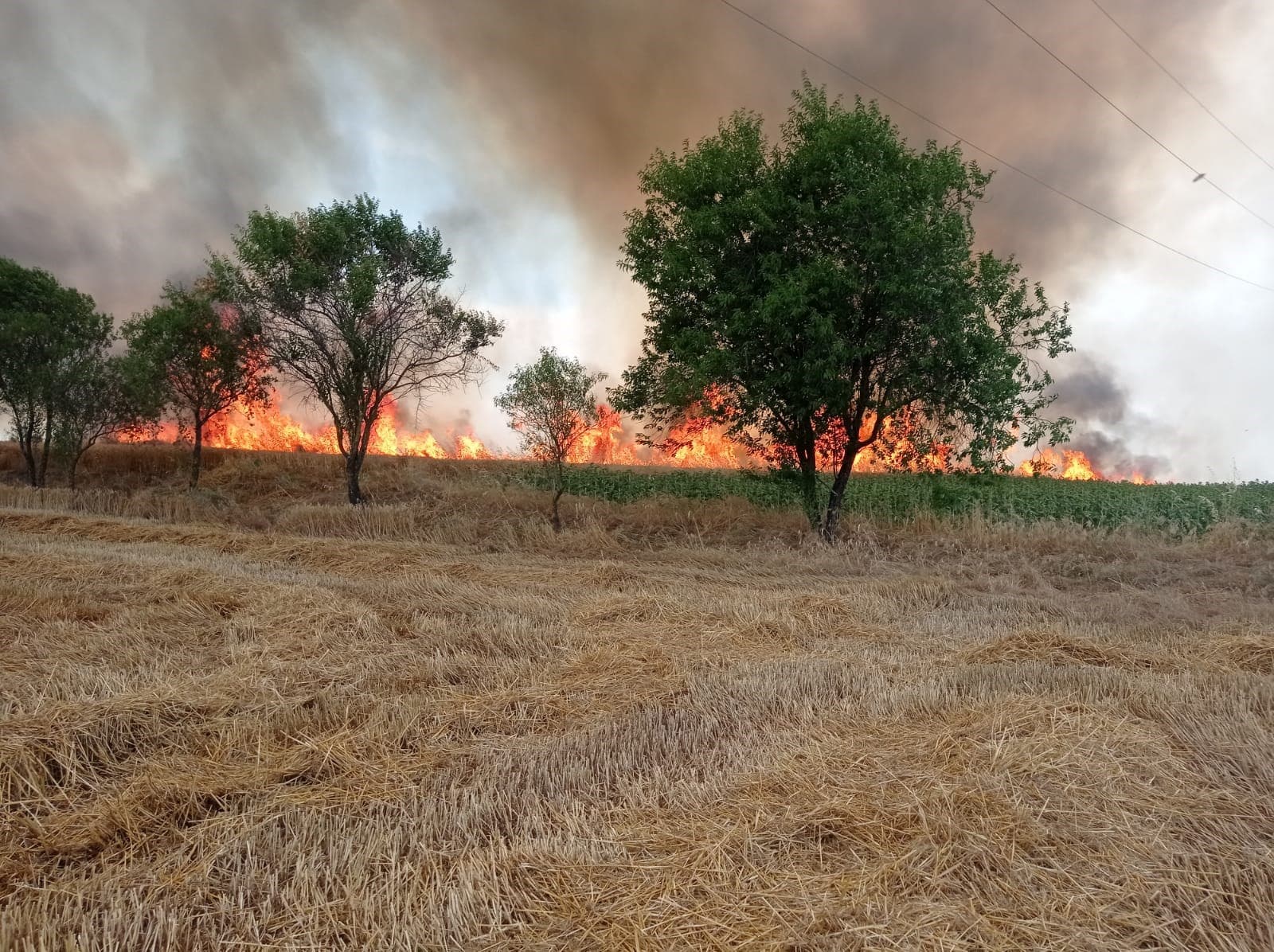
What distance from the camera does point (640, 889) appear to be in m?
3.12

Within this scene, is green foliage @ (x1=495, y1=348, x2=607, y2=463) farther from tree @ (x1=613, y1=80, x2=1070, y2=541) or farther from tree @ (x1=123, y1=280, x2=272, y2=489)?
tree @ (x1=123, y1=280, x2=272, y2=489)

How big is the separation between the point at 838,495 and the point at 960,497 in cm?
737

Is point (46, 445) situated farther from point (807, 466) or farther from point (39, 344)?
point (807, 466)

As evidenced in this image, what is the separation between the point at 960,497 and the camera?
2211 cm

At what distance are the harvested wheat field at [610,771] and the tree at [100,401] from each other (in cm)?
2269

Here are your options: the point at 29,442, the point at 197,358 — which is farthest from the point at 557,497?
the point at 29,442

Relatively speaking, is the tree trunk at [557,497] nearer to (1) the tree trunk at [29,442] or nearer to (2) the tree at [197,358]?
(2) the tree at [197,358]

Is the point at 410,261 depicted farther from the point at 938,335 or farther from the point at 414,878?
the point at 414,878

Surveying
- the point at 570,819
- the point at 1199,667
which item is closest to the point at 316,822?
the point at 570,819

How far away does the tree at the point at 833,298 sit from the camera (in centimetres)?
1451

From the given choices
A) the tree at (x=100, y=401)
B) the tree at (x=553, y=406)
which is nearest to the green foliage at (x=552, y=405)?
the tree at (x=553, y=406)

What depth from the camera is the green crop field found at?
63.8ft

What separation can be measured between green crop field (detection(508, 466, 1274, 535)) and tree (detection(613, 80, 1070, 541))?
1777 mm

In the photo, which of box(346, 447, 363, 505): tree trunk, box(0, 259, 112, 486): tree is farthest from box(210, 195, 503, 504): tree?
box(0, 259, 112, 486): tree
